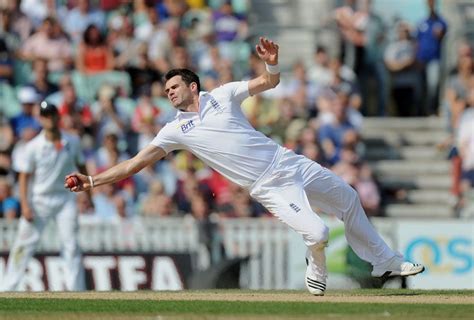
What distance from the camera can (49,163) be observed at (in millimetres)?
16500

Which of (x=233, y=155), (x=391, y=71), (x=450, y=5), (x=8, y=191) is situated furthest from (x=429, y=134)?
(x=233, y=155)

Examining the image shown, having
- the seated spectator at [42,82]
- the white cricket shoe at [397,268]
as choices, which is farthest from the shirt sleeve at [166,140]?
the seated spectator at [42,82]

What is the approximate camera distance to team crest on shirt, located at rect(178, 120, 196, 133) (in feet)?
41.9

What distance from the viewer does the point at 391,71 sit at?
72.7 feet

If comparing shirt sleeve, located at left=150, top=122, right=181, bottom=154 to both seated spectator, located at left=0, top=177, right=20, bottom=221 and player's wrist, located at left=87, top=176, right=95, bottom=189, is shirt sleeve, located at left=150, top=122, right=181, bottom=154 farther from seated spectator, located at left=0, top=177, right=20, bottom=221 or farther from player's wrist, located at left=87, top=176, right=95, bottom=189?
seated spectator, located at left=0, top=177, right=20, bottom=221

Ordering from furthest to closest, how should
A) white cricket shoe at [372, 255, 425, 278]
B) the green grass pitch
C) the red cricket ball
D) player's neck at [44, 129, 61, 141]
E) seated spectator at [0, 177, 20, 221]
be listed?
seated spectator at [0, 177, 20, 221] < player's neck at [44, 129, 61, 141] < white cricket shoe at [372, 255, 425, 278] < the red cricket ball < the green grass pitch

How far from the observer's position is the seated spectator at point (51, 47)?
70.0 feet

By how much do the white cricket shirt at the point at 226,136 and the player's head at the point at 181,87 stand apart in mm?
90

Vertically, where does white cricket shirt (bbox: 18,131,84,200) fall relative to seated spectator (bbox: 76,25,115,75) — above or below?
below

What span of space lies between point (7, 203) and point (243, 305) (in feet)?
25.3

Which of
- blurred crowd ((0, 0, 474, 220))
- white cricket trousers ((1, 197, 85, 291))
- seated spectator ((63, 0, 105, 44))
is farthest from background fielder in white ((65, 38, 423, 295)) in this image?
seated spectator ((63, 0, 105, 44))

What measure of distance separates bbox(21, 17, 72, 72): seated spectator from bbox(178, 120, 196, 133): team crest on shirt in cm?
878

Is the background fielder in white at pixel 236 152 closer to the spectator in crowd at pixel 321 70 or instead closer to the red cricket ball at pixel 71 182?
the red cricket ball at pixel 71 182

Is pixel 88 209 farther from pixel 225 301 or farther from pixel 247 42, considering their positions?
pixel 225 301
